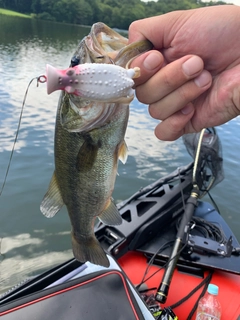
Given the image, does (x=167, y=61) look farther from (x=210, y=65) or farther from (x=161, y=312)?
(x=161, y=312)

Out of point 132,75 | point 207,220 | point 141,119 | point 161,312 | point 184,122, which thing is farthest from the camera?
point 141,119

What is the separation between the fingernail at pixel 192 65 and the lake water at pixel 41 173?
4.25 meters

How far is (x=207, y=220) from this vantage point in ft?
14.4

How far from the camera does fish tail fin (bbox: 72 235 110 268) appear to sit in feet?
6.75

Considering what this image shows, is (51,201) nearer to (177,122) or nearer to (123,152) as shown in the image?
(123,152)

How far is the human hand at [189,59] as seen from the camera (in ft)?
5.47

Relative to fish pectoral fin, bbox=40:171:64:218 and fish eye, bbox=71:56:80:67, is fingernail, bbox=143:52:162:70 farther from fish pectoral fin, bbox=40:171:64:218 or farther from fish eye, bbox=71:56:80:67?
fish pectoral fin, bbox=40:171:64:218

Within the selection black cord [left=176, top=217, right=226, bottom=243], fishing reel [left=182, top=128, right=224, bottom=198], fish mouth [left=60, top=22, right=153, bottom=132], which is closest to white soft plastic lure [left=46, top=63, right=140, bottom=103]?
fish mouth [left=60, top=22, right=153, bottom=132]

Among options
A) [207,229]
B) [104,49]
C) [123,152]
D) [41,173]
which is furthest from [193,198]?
[41,173]

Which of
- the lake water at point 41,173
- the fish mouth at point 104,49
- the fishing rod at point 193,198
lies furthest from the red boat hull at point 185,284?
the fish mouth at point 104,49

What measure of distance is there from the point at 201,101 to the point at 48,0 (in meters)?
A: 66.3

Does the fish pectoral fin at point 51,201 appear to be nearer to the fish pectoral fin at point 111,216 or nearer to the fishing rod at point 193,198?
the fish pectoral fin at point 111,216

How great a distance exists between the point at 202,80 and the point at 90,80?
0.72 metres

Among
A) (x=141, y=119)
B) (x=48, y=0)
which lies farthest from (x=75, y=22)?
(x=141, y=119)
